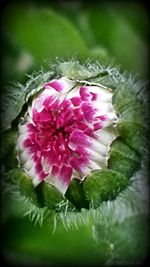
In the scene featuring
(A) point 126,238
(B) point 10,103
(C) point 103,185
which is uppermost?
(B) point 10,103

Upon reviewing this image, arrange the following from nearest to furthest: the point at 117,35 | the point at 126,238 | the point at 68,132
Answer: the point at 68,132 < the point at 126,238 < the point at 117,35

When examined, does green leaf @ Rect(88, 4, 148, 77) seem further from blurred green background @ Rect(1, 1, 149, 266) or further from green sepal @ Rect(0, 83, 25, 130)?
green sepal @ Rect(0, 83, 25, 130)

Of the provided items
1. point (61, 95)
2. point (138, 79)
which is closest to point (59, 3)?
point (138, 79)

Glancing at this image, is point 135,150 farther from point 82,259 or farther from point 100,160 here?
point 82,259

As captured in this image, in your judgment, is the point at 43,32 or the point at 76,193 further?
the point at 43,32

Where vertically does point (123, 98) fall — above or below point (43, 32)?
below

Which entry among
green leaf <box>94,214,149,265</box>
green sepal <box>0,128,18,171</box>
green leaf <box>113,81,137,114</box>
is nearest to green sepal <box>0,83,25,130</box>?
green sepal <box>0,128,18,171</box>

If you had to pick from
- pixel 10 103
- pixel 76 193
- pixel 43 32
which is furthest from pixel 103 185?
pixel 43 32

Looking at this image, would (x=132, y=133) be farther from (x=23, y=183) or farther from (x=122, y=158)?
(x=23, y=183)
